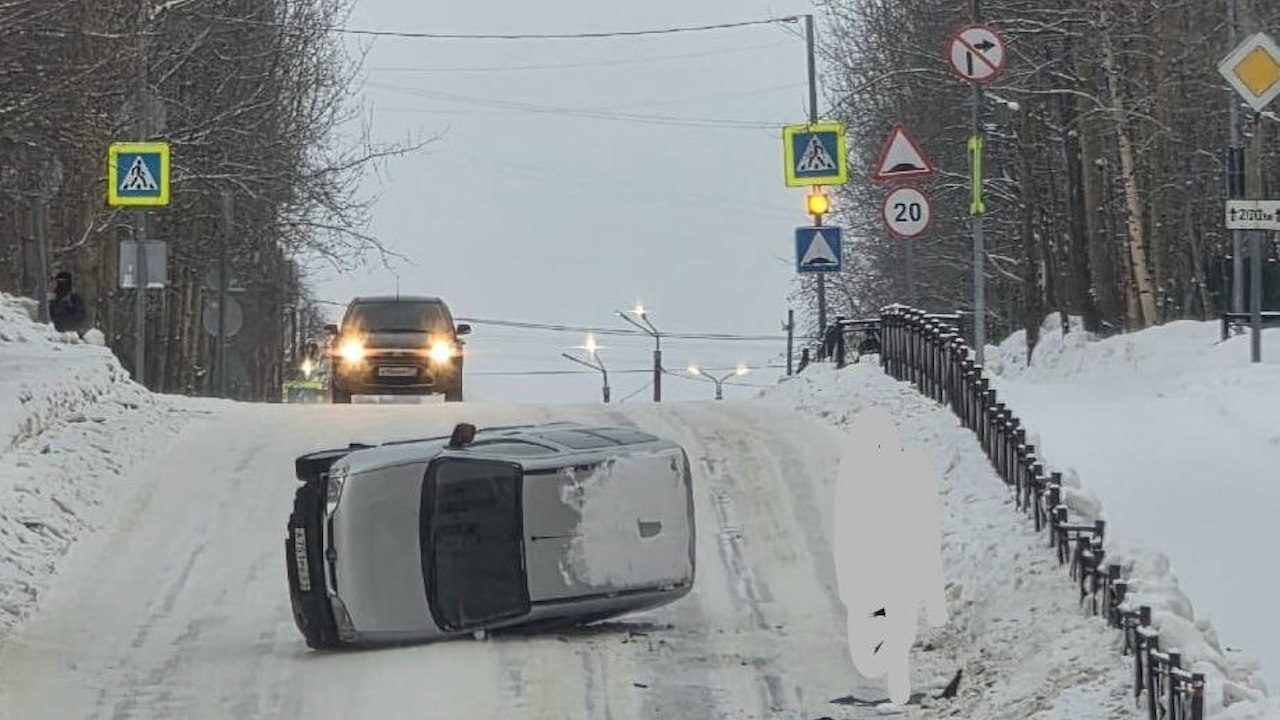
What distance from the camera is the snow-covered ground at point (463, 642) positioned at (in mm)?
12148

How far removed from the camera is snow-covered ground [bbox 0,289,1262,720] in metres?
12.1

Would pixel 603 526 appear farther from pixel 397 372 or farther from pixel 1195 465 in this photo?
pixel 397 372

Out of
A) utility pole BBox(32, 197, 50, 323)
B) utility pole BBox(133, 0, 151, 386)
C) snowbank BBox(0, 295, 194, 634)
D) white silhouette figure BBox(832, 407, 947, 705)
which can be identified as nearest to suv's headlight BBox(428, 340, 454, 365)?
utility pole BBox(133, 0, 151, 386)

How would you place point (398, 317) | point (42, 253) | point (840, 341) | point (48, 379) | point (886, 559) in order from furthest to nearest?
point (398, 317) → point (840, 341) → point (42, 253) → point (48, 379) → point (886, 559)

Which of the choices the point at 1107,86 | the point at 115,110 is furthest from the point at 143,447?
the point at 1107,86

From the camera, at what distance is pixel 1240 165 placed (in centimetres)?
2164

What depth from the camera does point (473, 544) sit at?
1335 centimetres

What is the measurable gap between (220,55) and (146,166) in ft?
48.4

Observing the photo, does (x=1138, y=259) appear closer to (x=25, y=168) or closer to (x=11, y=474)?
(x=25, y=168)

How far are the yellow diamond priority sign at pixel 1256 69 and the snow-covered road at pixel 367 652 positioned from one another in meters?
4.77

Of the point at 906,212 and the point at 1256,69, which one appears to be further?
the point at 906,212

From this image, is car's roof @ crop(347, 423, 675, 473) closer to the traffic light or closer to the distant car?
the distant car

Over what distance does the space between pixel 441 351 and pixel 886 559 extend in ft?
70.9

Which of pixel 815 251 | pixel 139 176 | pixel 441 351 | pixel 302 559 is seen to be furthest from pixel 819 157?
pixel 302 559
